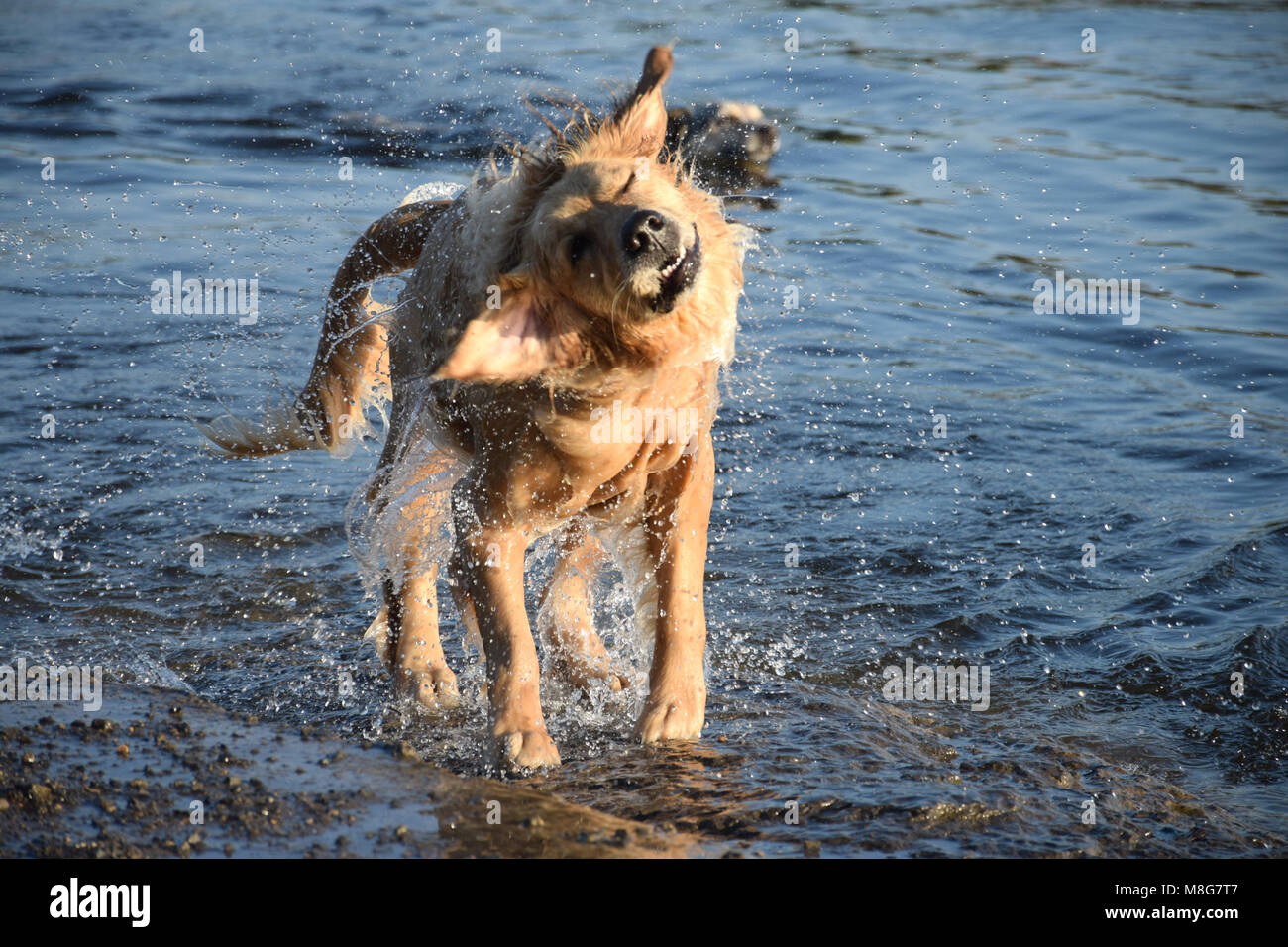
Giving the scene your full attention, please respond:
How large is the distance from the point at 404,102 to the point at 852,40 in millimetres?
6064

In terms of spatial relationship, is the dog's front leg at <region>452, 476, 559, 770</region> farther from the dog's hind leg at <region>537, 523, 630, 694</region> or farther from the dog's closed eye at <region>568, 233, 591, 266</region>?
the dog's closed eye at <region>568, 233, 591, 266</region>

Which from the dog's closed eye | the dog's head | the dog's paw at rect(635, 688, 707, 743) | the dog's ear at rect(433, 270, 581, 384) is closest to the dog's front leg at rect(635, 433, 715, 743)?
the dog's paw at rect(635, 688, 707, 743)

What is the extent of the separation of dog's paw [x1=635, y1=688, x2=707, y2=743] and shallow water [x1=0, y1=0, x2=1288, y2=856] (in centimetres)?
10

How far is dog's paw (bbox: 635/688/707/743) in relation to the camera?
4992 millimetres

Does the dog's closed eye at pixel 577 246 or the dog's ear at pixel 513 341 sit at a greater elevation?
the dog's closed eye at pixel 577 246

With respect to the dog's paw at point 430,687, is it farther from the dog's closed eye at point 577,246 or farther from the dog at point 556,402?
the dog's closed eye at point 577,246

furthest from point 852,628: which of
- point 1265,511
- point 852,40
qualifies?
point 852,40

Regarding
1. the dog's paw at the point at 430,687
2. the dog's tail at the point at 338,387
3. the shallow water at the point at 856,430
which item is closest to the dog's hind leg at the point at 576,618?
the shallow water at the point at 856,430

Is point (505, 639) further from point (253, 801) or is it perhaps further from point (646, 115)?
point (646, 115)

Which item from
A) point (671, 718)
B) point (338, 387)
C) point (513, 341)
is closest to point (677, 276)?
point (513, 341)

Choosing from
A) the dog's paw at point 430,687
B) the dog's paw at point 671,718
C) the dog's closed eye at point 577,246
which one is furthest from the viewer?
the dog's paw at point 430,687

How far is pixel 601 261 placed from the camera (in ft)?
13.4

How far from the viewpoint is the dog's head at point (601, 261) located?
4020 mm

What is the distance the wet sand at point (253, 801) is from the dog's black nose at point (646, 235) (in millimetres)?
1756
